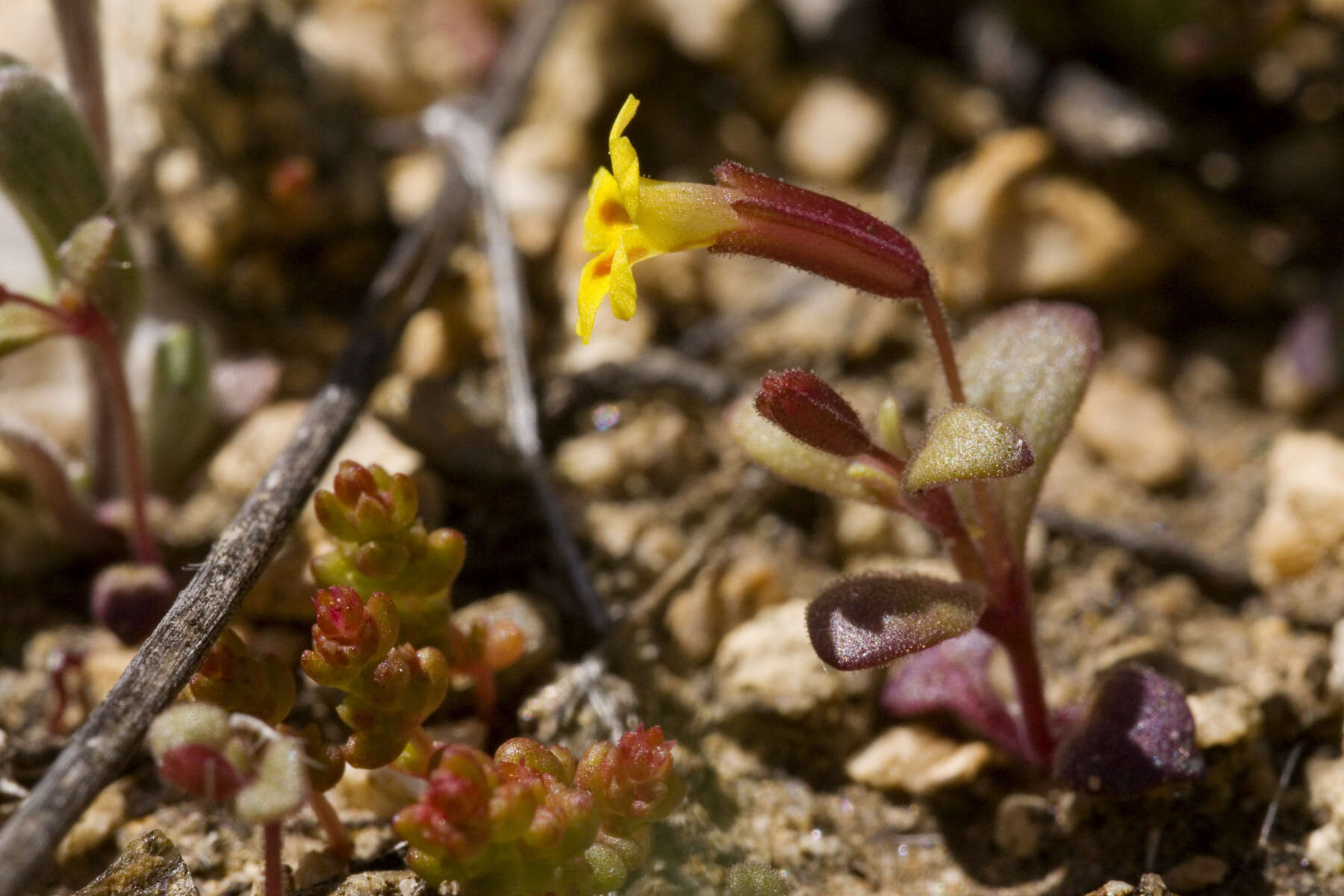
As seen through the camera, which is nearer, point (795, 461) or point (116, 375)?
point (795, 461)

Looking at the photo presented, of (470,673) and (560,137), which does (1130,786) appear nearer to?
(470,673)

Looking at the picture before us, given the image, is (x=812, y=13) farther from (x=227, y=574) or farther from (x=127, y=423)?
(x=227, y=574)

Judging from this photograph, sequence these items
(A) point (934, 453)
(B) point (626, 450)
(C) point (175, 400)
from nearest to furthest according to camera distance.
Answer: (A) point (934, 453) → (C) point (175, 400) → (B) point (626, 450)

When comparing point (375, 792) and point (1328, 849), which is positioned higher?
point (375, 792)

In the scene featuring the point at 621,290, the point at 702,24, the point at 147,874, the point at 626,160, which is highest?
the point at 702,24

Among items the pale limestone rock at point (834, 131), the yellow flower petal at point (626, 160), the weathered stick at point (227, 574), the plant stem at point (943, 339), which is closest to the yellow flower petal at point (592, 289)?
the yellow flower petal at point (626, 160)

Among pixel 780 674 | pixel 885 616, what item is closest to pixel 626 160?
pixel 885 616

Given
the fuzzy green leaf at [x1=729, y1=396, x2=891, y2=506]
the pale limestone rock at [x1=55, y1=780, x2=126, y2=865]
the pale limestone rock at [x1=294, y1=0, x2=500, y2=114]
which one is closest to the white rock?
the fuzzy green leaf at [x1=729, y1=396, x2=891, y2=506]

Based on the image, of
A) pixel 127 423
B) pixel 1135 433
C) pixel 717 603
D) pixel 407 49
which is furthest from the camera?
pixel 407 49
